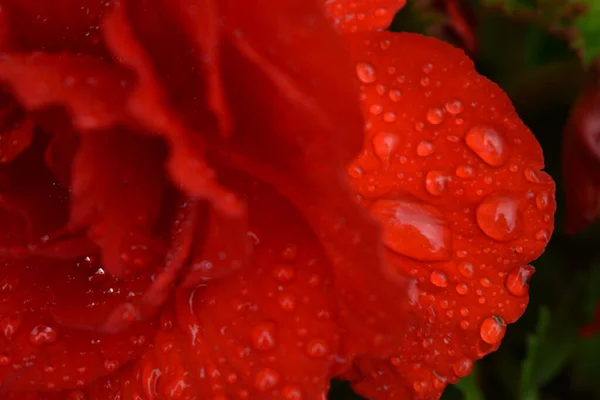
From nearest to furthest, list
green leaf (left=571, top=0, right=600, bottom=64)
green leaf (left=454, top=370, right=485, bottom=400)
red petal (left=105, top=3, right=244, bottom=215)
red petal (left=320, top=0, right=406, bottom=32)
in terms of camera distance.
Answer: red petal (left=105, top=3, right=244, bottom=215) → red petal (left=320, top=0, right=406, bottom=32) → green leaf (left=454, top=370, right=485, bottom=400) → green leaf (left=571, top=0, right=600, bottom=64)

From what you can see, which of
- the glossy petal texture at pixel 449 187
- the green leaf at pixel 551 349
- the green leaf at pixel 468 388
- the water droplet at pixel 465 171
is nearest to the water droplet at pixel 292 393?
the glossy petal texture at pixel 449 187

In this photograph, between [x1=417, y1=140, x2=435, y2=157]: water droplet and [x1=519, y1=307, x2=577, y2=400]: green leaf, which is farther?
[x1=519, y1=307, x2=577, y2=400]: green leaf

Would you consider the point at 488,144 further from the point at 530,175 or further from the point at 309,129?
the point at 309,129

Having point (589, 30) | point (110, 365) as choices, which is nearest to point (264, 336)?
point (110, 365)

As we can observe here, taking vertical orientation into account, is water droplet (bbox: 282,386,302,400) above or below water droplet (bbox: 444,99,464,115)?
below

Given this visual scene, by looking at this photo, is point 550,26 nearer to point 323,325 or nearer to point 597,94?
point 597,94

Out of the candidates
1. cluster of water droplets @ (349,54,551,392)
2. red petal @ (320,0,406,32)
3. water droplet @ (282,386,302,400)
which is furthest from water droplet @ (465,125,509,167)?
water droplet @ (282,386,302,400)

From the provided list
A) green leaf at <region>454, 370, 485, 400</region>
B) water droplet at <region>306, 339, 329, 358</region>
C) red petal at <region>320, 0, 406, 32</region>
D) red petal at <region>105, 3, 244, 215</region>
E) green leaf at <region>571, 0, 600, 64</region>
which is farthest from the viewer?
green leaf at <region>571, 0, 600, 64</region>

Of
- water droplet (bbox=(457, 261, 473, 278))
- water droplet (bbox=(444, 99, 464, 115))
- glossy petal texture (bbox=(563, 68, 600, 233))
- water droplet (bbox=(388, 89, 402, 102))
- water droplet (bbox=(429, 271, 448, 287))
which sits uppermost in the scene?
water droplet (bbox=(388, 89, 402, 102))

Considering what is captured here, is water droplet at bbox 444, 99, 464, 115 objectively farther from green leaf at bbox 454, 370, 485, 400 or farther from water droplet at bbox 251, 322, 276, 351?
green leaf at bbox 454, 370, 485, 400
